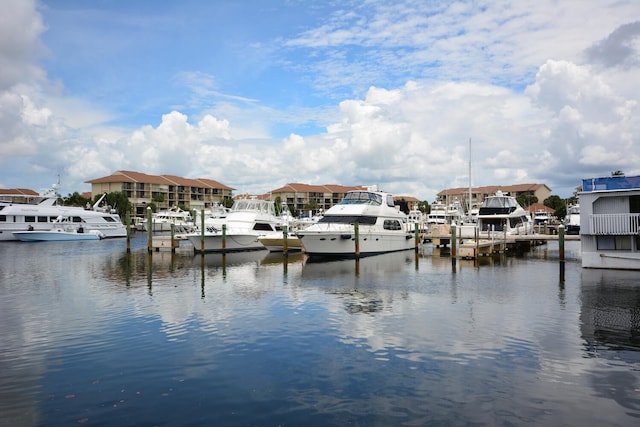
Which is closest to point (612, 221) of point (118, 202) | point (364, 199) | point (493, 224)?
point (364, 199)

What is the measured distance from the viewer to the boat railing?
23578 millimetres

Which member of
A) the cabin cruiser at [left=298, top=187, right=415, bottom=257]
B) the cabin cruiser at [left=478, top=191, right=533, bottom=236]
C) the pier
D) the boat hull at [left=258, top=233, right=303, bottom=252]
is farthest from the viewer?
the cabin cruiser at [left=478, top=191, right=533, bottom=236]

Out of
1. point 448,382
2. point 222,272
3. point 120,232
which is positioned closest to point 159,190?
point 120,232

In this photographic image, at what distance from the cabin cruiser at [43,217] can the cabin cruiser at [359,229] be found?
140 feet

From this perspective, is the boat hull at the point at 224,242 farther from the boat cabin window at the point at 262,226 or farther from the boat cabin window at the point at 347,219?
the boat cabin window at the point at 347,219

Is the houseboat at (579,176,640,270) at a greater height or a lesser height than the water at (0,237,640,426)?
greater

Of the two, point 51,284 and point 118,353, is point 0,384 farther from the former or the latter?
point 51,284

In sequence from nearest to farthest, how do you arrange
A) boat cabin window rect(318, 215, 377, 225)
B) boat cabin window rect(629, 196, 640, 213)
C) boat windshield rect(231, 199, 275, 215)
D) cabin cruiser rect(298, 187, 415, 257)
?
boat cabin window rect(629, 196, 640, 213), cabin cruiser rect(298, 187, 415, 257), boat cabin window rect(318, 215, 377, 225), boat windshield rect(231, 199, 275, 215)

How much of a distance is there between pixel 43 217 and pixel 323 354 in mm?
62663

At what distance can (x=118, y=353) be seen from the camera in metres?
11.5

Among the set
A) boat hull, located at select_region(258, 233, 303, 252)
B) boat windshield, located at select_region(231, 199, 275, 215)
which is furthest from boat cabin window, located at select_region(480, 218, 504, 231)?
boat windshield, located at select_region(231, 199, 275, 215)

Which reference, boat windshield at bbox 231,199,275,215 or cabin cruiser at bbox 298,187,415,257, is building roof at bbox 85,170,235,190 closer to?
boat windshield at bbox 231,199,275,215

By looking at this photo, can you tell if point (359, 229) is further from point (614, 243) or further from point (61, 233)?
point (61, 233)

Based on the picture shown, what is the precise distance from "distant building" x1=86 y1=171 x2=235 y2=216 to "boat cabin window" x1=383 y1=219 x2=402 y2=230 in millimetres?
74867
